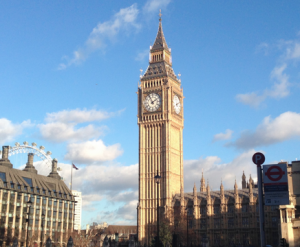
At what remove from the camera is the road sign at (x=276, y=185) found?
3291 cm

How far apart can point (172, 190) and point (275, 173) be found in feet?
313

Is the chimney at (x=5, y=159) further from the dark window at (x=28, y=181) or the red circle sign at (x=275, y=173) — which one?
the red circle sign at (x=275, y=173)

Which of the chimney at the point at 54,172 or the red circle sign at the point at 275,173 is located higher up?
the chimney at the point at 54,172

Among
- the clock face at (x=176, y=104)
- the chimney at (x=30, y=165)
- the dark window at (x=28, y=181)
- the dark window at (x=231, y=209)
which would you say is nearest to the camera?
the dark window at (x=231, y=209)

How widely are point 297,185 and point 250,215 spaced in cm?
2329

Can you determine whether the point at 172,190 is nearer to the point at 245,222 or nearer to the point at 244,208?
the point at 244,208

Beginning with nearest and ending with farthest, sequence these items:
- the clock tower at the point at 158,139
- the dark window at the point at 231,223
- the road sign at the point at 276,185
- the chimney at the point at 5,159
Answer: the road sign at the point at 276,185, the dark window at the point at 231,223, the chimney at the point at 5,159, the clock tower at the point at 158,139

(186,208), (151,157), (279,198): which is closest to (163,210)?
(186,208)

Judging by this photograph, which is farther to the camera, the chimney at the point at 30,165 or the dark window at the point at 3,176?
the chimney at the point at 30,165

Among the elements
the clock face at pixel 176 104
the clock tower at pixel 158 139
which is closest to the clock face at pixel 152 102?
the clock tower at pixel 158 139

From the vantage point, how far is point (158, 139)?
430ft

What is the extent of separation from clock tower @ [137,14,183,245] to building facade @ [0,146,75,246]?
75.9 feet

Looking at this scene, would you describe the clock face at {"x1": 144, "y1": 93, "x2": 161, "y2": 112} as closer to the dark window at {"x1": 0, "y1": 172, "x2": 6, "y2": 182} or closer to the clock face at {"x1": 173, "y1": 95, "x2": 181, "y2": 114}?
the clock face at {"x1": 173, "y1": 95, "x2": 181, "y2": 114}

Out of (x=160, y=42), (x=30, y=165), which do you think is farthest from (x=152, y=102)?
(x=30, y=165)
